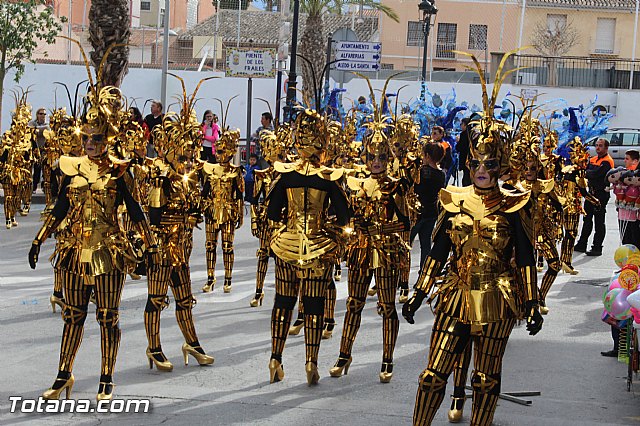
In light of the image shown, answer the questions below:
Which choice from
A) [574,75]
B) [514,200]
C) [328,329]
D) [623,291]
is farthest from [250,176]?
[574,75]

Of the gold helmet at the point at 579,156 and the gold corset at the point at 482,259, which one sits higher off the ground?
the gold helmet at the point at 579,156

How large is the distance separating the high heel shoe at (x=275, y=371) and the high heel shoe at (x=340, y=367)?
18.9 inches

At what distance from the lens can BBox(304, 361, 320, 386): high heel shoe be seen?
883cm

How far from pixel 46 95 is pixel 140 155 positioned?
74.2 ft

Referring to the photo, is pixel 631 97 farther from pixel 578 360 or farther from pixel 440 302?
pixel 440 302

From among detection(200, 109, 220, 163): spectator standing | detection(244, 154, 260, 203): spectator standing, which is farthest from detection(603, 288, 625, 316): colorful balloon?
detection(200, 109, 220, 163): spectator standing

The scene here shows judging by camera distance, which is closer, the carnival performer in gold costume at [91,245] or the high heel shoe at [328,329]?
the carnival performer in gold costume at [91,245]

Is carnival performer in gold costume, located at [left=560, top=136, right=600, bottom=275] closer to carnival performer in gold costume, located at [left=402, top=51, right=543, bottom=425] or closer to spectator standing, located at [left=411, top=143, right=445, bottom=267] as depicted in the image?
A: spectator standing, located at [left=411, top=143, right=445, bottom=267]

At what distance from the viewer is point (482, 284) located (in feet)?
22.8

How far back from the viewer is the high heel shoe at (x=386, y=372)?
9.17 meters

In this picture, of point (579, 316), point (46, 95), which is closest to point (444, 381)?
point (579, 316)

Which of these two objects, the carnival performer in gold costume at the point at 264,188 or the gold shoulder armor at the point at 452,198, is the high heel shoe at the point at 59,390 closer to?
the gold shoulder armor at the point at 452,198

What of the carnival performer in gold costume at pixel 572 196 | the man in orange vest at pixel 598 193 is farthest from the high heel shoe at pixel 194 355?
the man in orange vest at pixel 598 193

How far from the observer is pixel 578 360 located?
10.5 meters
